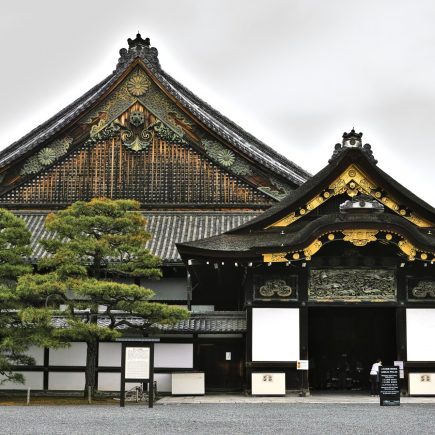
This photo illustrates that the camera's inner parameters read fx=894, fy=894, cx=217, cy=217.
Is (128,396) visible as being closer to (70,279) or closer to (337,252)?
(70,279)

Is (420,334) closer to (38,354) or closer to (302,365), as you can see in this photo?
(302,365)

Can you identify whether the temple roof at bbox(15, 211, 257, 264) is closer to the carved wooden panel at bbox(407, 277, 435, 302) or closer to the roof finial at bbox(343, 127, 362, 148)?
the roof finial at bbox(343, 127, 362, 148)

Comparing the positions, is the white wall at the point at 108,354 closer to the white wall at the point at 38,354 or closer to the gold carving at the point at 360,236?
the white wall at the point at 38,354

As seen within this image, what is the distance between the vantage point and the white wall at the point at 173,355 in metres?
26.5

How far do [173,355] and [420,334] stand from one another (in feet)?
23.8

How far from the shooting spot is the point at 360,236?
23781mm

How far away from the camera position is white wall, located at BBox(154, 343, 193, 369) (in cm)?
2647

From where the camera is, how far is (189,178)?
108 ft

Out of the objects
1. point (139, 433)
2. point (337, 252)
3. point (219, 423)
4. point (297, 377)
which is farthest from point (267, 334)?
point (139, 433)

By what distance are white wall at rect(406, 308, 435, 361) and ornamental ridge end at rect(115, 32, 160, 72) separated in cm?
1527

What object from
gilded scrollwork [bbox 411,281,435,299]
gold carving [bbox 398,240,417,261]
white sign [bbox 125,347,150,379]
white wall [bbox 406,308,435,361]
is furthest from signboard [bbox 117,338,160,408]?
gilded scrollwork [bbox 411,281,435,299]

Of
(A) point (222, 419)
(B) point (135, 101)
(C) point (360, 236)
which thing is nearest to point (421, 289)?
(C) point (360, 236)

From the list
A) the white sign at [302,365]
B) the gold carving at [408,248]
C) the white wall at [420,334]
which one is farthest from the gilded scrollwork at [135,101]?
the white wall at [420,334]

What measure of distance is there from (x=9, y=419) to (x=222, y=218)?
51.1 ft
